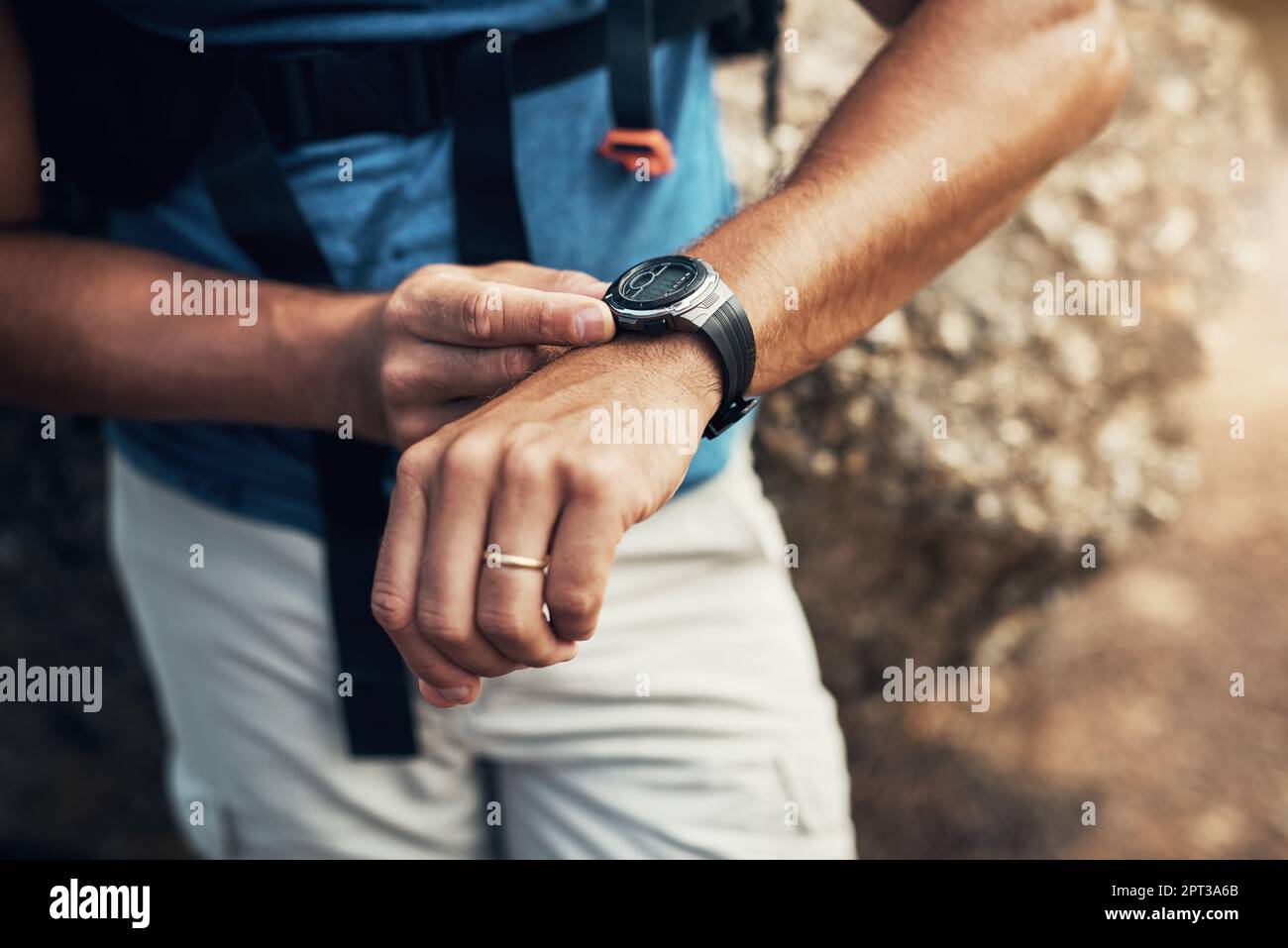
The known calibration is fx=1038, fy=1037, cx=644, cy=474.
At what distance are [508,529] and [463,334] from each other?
0.66ft

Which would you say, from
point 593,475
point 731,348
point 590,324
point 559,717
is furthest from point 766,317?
point 559,717

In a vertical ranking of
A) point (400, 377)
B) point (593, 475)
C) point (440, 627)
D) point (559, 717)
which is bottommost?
point (559, 717)

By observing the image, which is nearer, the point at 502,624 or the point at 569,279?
the point at 502,624

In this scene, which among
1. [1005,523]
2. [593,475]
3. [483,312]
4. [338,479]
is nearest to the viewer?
[593,475]

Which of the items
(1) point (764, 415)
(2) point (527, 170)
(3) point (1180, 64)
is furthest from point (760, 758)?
(3) point (1180, 64)

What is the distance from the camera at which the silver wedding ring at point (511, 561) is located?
29.2 inches

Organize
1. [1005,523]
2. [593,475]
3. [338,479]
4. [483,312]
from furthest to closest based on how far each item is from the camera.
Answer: [1005,523], [338,479], [483,312], [593,475]

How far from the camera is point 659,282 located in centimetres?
88

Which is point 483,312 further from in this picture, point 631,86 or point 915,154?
point 915,154

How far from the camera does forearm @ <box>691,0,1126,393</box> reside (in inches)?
38.9

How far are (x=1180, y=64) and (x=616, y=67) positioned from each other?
184cm

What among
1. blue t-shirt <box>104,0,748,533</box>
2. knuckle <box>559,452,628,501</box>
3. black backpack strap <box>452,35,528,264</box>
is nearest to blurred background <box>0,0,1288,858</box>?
blue t-shirt <box>104,0,748,533</box>

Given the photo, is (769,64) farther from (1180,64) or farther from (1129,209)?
(1180,64)

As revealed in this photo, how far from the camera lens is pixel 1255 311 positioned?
360 centimetres
